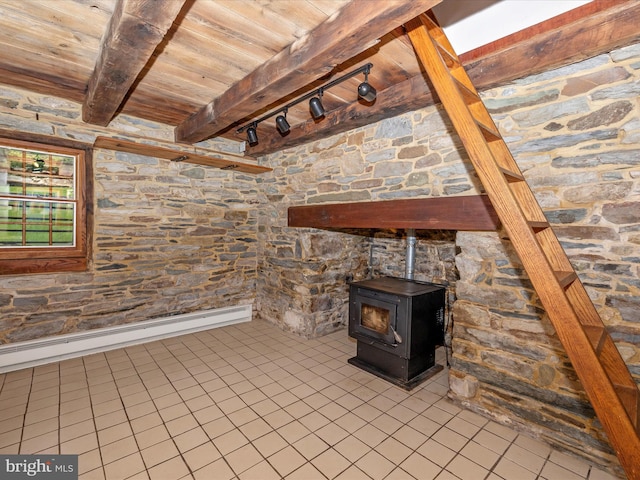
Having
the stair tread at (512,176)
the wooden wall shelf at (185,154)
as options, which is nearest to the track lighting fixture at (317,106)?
the stair tread at (512,176)

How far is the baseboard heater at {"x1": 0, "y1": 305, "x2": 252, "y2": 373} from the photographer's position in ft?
9.46

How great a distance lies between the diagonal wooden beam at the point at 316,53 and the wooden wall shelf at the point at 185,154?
2.57ft

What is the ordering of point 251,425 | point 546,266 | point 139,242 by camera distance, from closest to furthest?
A: point 546,266, point 251,425, point 139,242

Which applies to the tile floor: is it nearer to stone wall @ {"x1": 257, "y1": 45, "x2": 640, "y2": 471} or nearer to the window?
stone wall @ {"x1": 257, "y1": 45, "x2": 640, "y2": 471}

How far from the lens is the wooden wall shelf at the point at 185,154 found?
10.2 feet

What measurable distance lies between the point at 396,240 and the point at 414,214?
182 centimetres

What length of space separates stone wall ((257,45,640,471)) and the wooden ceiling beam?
0.14 m

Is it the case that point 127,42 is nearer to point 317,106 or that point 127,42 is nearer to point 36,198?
point 317,106

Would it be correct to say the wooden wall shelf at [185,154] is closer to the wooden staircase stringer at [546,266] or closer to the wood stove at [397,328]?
the wood stove at [397,328]

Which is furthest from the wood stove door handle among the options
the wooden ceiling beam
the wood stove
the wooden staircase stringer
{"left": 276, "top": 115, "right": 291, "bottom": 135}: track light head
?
{"left": 276, "top": 115, "right": 291, "bottom": 135}: track light head

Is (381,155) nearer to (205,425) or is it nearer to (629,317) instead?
(629,317)

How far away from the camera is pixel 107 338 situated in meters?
3.32

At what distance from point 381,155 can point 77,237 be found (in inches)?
132

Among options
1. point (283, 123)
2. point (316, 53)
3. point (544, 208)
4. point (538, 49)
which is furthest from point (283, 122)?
point (544, 208)
